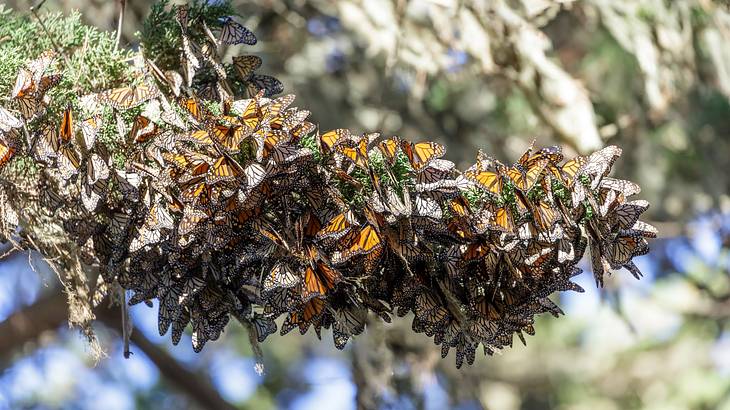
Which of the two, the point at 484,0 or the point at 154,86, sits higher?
the point at 484,0

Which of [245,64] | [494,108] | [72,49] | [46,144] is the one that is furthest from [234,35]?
[494,108]

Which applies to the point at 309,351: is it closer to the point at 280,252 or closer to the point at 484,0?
the point at 484,0

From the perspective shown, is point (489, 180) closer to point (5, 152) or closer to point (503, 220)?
point (503, 220)

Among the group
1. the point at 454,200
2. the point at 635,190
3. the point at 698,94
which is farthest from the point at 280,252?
the point at 698,94

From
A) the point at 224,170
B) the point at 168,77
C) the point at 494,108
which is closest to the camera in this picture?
the point at 224,170

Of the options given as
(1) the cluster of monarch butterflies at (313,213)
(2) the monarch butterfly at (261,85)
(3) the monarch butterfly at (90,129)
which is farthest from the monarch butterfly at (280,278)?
(2) the monarch butterfly at (261,85)

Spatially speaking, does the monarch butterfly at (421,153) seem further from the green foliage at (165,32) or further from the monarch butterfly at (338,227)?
the green foliage at (165,32)

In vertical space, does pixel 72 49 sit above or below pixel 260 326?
above
